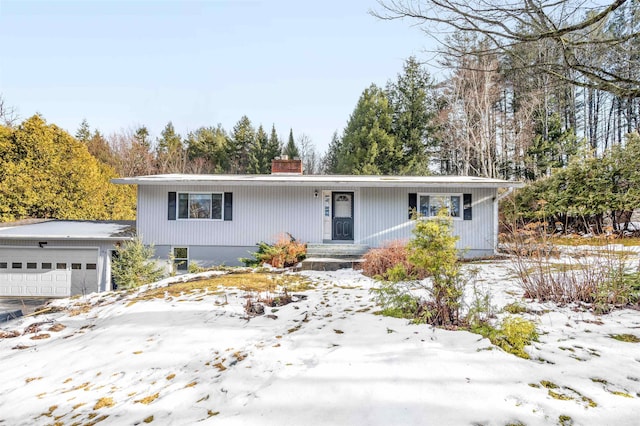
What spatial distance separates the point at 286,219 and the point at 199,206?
299 centimetres

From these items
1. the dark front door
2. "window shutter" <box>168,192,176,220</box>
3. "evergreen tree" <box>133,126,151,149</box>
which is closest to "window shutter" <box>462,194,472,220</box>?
the dark front door

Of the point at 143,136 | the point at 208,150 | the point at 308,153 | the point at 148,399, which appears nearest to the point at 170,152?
the point at 143,136

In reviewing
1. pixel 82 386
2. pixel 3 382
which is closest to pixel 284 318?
pixel 82 386

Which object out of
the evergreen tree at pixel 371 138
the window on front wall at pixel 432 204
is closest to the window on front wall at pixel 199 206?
the window on front wall at pixel 432 204

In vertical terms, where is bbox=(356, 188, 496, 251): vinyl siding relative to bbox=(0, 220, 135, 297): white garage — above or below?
above

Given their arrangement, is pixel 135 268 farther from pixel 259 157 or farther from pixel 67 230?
pixel 259 157

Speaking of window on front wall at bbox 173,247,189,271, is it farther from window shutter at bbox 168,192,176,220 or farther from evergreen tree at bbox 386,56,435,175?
evergreen tree at bbox 386,56,435,175

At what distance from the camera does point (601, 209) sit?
10.7m

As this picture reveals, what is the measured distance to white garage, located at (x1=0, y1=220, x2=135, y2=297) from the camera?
9.53 meters

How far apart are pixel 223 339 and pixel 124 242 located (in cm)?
811

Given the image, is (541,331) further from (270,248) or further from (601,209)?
(601,209)

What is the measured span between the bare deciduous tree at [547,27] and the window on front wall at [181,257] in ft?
29.7

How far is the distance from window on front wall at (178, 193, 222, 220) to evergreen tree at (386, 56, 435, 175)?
1478 cm

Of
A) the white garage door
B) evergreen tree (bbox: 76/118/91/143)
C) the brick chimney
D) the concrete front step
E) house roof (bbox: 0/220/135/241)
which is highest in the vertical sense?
evergreen tree (bbox: 76/118/91/143)
